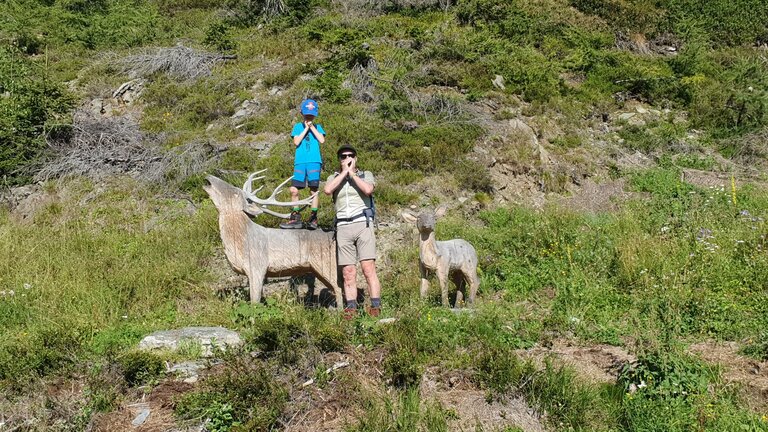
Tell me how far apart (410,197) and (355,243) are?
12.9 feet

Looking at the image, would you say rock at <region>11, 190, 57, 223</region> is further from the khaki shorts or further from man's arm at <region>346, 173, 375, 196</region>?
man's arm at <region>346, 173, 375, 196</region>

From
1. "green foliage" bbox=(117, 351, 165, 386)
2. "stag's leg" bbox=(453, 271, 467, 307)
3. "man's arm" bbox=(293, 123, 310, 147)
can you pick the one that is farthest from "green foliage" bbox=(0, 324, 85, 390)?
"stag's leg" bbox=(453, 271, 467, 307)

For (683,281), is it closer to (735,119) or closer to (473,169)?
(473,169)

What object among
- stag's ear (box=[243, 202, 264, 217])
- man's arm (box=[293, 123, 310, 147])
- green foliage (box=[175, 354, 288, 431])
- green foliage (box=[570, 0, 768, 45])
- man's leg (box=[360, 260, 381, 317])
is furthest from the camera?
green foliage (box=[570, 0, 768, 45])

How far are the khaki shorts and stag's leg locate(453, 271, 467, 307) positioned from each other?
48.1 inches

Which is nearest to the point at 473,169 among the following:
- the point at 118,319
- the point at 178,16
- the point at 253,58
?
the point at 118,319

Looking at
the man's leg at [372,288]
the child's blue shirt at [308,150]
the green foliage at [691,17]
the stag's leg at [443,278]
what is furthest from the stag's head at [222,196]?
the green foliage at [691,17]

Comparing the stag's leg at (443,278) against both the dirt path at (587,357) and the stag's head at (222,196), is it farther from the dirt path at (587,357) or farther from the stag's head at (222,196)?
the stag's head at (222,196)

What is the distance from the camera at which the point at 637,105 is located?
1476 cm

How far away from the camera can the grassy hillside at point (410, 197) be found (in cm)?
478

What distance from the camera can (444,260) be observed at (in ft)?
22.3

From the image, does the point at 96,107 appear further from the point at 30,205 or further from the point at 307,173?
the point at 307,173

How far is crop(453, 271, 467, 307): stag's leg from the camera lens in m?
7.18

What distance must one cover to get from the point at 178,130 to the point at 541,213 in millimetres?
7674
